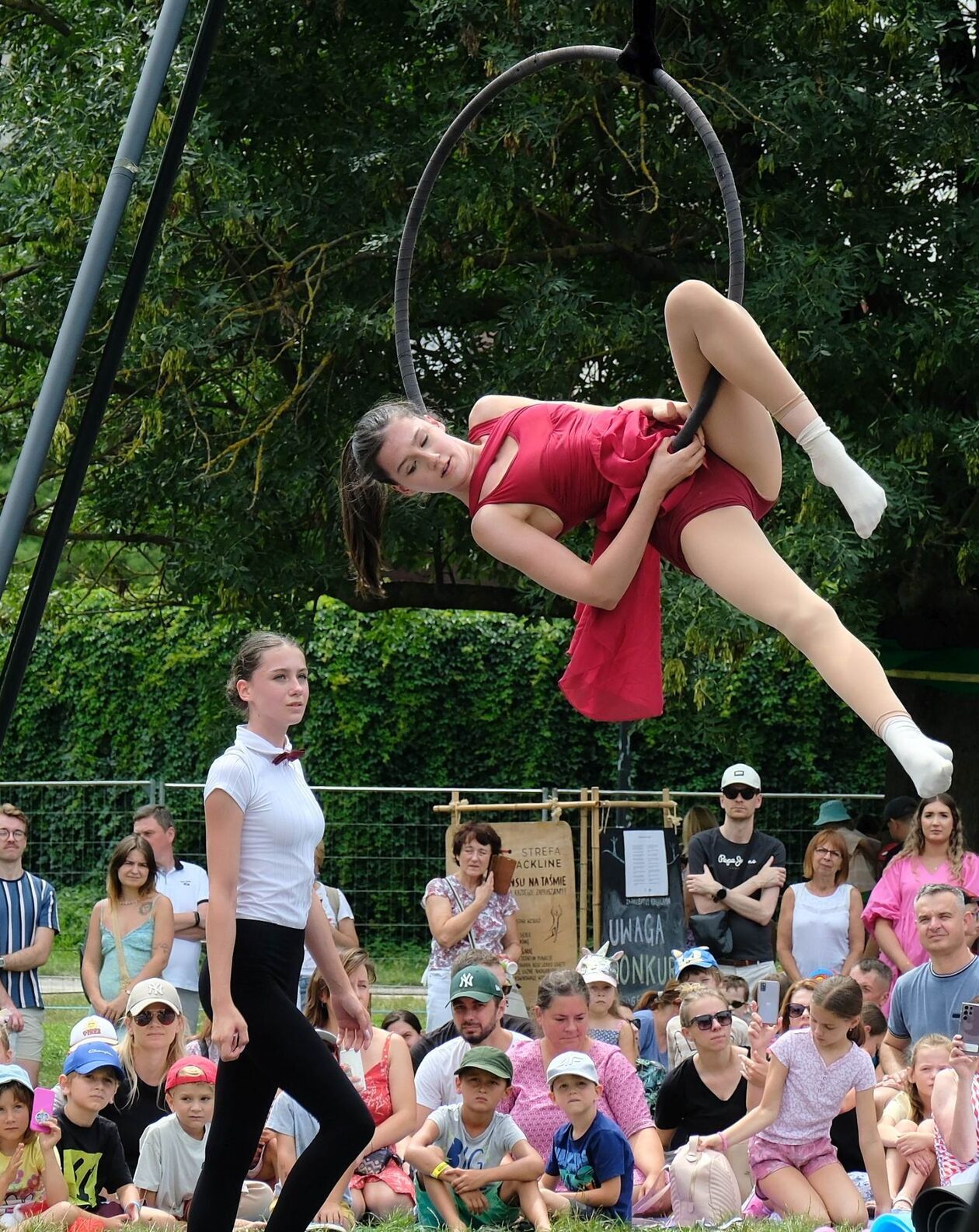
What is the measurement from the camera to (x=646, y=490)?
11.4 feet

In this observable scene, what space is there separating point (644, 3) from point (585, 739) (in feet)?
36.3

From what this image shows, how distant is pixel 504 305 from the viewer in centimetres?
841

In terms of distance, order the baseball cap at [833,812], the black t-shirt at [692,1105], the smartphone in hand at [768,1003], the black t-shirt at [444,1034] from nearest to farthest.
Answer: the black t-shirt at [692,1105], the black t-shirt at [444,1034], the smartphone in hand at [768,1003], the baseball cap at [833,812]

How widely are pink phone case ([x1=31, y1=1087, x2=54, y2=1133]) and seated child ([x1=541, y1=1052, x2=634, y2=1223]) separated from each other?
62.3 inches

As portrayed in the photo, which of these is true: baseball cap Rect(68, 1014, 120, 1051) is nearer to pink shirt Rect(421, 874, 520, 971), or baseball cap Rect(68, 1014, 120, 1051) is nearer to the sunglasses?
pink shirt Rect(421, 874, 520, 971)

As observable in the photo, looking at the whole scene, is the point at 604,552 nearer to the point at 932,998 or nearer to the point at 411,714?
the point at 932,998

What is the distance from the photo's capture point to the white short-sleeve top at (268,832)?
3.77 meters

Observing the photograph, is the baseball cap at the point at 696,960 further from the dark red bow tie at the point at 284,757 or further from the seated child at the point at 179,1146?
the dark red bow tie at the point at 284,757

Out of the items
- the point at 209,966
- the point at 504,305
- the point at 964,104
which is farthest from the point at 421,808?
the point at 209,966

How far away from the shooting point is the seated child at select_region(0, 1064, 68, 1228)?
505 centimetres

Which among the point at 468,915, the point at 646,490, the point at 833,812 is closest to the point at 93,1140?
the point at 468,915

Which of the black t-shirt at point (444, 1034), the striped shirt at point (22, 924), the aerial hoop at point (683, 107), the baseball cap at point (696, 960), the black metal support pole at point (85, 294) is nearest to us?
the aerial hoop at point (683, 107)

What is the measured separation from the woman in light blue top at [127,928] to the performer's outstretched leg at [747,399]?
3.98 metres

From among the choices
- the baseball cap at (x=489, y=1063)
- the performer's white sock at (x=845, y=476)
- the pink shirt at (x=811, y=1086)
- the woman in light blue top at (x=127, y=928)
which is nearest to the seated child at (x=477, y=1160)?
the baseball cap at (x=489, y=1063)
